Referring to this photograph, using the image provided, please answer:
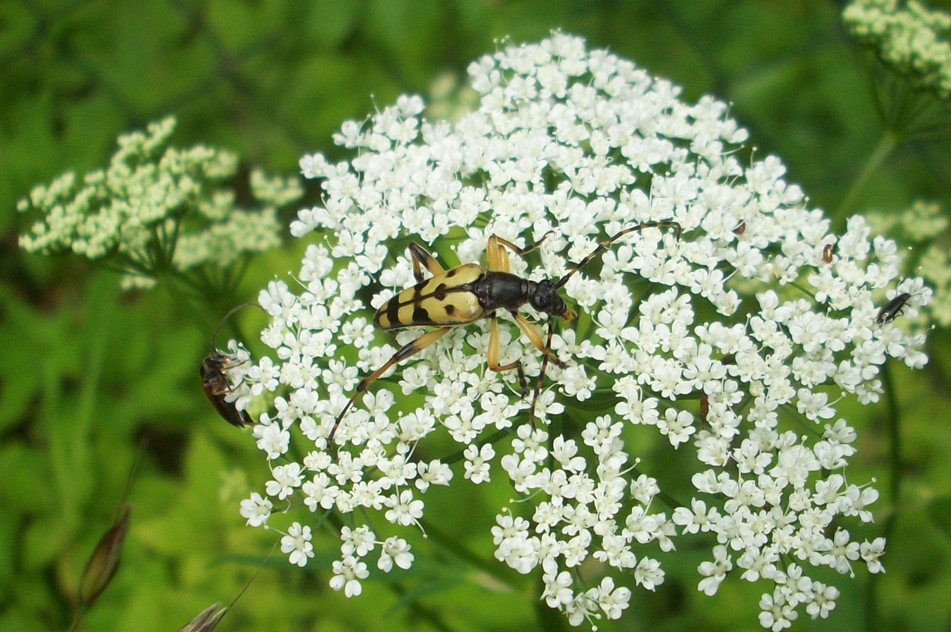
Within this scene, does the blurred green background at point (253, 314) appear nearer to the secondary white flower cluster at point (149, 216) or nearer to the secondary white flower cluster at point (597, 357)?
the secondary white flower cluster at point (149, 216)

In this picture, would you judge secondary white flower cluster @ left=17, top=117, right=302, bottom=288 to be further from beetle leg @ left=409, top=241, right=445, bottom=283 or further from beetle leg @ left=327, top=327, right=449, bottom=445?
beetle leg @ left=327, top=327, right=449, bottom=445

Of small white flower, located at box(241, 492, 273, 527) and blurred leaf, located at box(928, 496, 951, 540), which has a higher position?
blurred leaf, located at box(928, 496, 951, 540)

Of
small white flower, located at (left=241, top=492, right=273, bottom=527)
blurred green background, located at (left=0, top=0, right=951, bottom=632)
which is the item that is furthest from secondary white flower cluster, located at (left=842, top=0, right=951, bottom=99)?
small white flower, located at (left=241, top=492, right=273, bottom=527)

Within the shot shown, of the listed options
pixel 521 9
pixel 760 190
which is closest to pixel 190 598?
pixel 760 190

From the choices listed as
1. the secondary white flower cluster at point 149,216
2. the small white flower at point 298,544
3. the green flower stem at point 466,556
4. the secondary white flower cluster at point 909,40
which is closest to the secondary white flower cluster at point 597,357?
the small white flower at point 298,544

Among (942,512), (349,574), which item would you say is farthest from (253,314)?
(942,512)

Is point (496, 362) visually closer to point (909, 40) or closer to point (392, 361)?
point (392, 361)

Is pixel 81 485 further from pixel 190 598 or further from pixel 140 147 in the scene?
pixel 140 147
